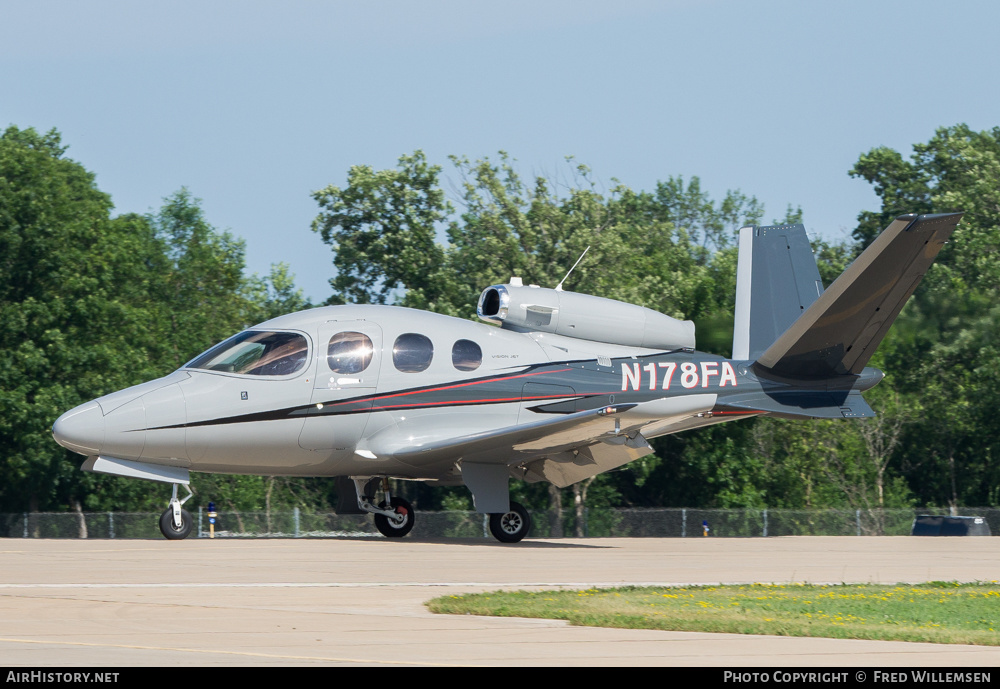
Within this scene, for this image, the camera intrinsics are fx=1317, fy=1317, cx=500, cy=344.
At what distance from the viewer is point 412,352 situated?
24.5 metres

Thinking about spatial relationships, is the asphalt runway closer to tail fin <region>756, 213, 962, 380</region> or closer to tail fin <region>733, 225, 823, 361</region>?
tail fin <region>756, 213, 962, 380</region>

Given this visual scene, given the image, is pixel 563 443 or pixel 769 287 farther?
pixel 769 287

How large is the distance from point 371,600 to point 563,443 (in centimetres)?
1086

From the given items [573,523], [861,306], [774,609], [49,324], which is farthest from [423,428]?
[49,324]

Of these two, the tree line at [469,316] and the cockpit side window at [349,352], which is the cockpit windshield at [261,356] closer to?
the cockpit side window at [349,352]

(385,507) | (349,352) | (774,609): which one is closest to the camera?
(774,609)

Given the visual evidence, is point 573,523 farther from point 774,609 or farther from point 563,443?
point 774,609

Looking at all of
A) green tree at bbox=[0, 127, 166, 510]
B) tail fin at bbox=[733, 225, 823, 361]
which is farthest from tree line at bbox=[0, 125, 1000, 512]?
tail fin at bbox=[733, 225, 823, 361]

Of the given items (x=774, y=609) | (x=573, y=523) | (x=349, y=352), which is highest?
(x=349, y=352)

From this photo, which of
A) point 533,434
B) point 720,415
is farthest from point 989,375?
point 533,434

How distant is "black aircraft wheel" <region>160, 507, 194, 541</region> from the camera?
77.6ft

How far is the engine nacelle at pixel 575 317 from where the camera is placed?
2600 cm

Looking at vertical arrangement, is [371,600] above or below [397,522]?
below

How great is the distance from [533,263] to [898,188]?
43232mm
